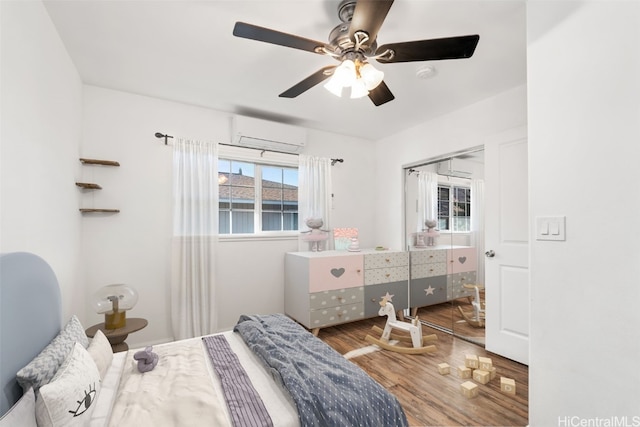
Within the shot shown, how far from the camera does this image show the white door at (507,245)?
2.38m

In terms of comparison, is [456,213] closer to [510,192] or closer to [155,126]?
[510,192]

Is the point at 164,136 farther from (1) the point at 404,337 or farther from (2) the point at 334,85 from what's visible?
(1) the point at 404,337

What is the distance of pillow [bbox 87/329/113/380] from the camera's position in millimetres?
1332

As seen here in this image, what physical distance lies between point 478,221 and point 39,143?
3506mm

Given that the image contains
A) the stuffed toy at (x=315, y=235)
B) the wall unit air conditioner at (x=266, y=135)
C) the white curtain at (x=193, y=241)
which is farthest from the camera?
the stuffed toy at (x=315, y=235)

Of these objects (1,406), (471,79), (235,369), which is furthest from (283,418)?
(471,79)

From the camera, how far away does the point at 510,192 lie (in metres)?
2.52

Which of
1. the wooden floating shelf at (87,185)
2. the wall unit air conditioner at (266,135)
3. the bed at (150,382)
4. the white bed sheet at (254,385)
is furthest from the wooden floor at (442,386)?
the wooden floating shelf at (87,185)

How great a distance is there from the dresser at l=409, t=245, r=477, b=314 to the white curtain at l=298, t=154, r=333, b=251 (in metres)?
1.14

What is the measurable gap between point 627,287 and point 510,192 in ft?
4.95

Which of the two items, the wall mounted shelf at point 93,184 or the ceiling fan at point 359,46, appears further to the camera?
the wall mounted shelf at point 93,184

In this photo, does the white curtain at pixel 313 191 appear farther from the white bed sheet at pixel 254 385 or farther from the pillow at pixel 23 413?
the pillow at pixel 23 413

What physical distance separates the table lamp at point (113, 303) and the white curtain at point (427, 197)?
3127mm

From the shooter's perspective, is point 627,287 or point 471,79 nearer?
point 627,287
